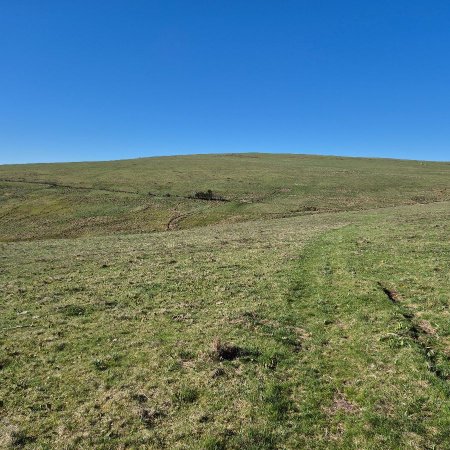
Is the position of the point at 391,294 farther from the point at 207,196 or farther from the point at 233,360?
the point at 207,196

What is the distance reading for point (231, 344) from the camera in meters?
12.4

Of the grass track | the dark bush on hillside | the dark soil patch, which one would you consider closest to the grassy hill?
the dark bush on hillside

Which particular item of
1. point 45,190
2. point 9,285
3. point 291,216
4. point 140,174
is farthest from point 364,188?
point 9,285

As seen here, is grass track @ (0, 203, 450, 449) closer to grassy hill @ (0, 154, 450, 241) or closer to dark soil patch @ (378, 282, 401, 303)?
dark soil patch @ (378, 282, 401, 303)

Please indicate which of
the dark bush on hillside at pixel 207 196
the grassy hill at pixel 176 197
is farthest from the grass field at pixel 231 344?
the dark bush on hillside at pixel 207 196

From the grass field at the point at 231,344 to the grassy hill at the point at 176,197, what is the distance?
2475 centimetres

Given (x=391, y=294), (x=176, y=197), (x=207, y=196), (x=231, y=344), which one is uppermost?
(x=207, y=196)

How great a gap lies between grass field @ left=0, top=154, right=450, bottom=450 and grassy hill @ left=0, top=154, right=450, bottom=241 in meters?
24.7

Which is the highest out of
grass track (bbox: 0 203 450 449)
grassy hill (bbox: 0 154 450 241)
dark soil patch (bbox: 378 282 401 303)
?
grassy hill (bbox: 0 154 450 241)

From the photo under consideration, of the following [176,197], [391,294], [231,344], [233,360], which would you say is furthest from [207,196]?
[233,360]

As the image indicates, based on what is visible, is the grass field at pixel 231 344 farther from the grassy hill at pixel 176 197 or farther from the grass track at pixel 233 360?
the grassy hill at pixel 176 197

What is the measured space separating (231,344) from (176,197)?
61602 millimetres

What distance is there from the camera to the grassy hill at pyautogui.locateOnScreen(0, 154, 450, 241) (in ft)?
188

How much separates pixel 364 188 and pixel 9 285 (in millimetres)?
71338
